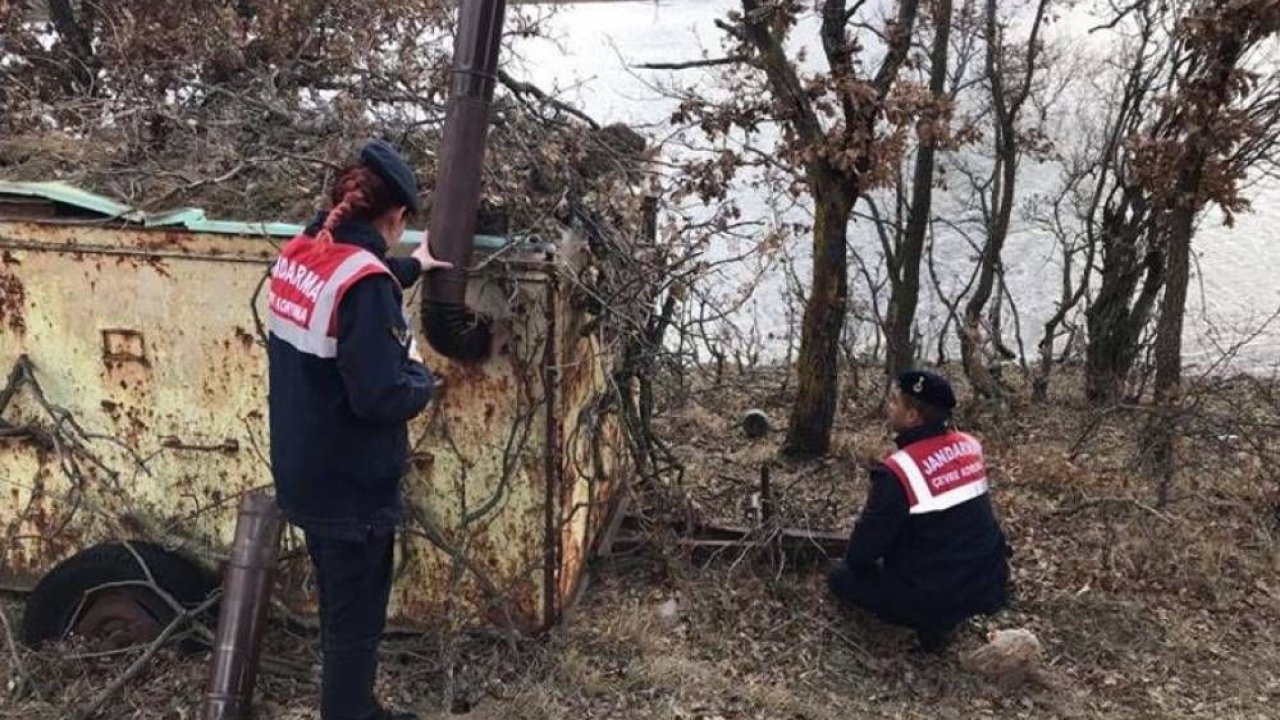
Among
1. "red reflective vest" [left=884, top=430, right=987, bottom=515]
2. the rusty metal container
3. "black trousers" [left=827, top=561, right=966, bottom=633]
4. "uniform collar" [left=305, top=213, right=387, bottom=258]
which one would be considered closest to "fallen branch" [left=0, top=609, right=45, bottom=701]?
the rusty metal container

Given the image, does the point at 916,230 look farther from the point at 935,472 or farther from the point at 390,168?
the point at 390,168

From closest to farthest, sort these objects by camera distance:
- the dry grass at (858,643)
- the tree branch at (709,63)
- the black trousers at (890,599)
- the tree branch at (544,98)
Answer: the dry grass at (858,643)
the black trousers at (890,599)
the tree branch at (544,98)
the tree branch at (709,63)

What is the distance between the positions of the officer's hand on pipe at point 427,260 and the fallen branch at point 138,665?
1627mm

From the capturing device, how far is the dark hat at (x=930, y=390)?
4.15 metres

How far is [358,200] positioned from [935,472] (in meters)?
2.49

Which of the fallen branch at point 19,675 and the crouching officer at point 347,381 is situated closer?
the crouching officer at point 347,381

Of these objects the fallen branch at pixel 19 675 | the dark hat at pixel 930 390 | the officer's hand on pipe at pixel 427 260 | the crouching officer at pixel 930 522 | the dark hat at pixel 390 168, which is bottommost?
the fallen branch at pixel 19 675

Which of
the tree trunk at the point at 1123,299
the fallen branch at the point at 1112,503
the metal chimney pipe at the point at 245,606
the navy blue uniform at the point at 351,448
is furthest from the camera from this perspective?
the tree trunk at the point at 1123,299

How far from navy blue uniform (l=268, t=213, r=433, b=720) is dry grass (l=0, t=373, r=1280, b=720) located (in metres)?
0.82

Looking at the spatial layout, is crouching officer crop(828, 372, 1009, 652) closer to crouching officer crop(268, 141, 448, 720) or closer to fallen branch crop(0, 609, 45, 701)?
crouching officer crop(268, 141, 448, 720)

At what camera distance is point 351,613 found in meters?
3.22

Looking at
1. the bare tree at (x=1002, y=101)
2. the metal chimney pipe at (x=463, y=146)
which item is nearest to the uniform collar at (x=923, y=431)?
the metal chimney pipe at (x=463, y=146)

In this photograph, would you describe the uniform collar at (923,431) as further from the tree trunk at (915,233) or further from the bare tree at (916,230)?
the tree trunk at (915,233)

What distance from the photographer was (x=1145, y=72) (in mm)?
12227
